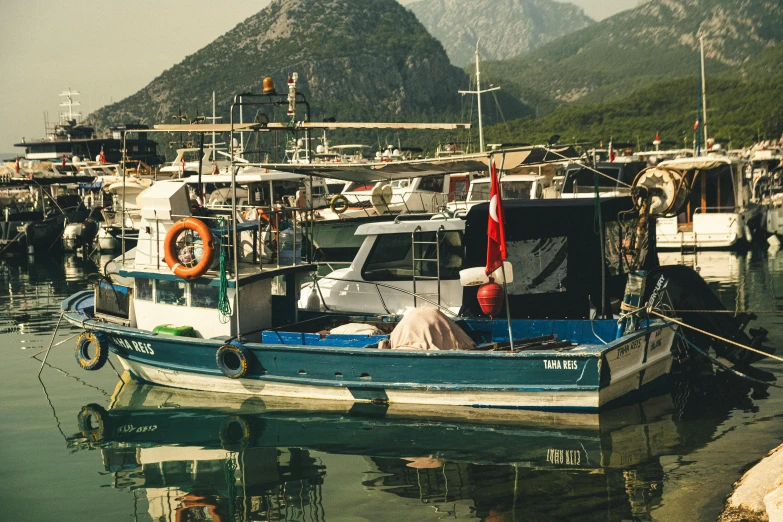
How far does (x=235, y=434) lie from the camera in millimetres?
11820

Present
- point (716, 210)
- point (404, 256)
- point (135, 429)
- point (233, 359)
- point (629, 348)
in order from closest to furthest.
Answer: point (629, 348) < point (135, 429) < point (233, 359) < point (404, 256) < point (716, 210)

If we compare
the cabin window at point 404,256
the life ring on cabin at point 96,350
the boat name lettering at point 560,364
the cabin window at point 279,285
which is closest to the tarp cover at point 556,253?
the cabin window at point 404,256

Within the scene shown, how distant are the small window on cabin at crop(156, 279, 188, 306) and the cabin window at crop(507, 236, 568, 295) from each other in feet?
16.1

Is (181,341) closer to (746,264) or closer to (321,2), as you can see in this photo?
(746,264)

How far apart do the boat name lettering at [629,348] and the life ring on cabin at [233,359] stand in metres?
5.07

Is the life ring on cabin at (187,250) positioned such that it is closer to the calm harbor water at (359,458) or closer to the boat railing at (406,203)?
the calm harbor water at (359,458)

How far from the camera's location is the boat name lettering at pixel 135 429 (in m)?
12.3

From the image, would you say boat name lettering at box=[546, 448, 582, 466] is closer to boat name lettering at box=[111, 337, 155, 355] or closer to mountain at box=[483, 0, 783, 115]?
boat name lettering at box=[111, 337, 155, 355]

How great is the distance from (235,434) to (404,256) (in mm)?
4671

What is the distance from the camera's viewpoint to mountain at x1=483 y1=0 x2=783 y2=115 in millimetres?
140625

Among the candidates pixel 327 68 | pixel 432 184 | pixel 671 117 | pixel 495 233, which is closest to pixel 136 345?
pixel 495 233

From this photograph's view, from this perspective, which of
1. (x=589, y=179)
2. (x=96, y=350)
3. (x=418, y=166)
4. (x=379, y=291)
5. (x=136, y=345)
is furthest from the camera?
(x=589, y=179)

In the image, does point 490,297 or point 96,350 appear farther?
point 96,350

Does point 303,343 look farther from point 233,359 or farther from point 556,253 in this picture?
point 556,253
